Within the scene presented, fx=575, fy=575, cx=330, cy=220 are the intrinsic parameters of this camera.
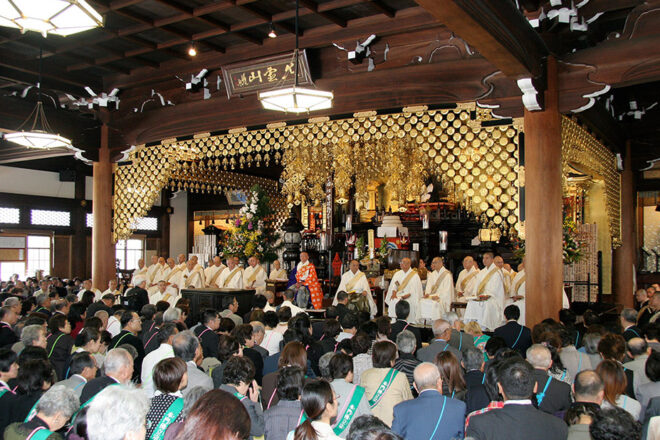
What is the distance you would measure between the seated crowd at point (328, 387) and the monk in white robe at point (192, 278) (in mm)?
6026

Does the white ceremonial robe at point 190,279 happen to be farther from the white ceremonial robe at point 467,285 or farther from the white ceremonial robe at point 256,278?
the white ceremonial robe at point 467,285

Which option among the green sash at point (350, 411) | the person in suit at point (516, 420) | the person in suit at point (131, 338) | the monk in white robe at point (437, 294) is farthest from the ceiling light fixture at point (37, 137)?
the person in suit at point (516, 420)

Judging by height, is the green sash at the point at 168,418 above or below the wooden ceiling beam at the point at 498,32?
below

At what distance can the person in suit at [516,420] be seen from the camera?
283cm

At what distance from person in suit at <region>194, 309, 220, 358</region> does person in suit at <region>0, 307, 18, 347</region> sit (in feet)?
6.78

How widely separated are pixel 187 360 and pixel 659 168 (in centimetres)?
1311

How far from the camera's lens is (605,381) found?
3.51 meters

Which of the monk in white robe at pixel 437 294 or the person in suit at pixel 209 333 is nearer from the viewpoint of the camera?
the person in suit at pixel 209 333

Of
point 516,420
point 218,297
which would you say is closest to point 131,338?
point 516,420

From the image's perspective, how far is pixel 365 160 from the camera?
15.7 meters

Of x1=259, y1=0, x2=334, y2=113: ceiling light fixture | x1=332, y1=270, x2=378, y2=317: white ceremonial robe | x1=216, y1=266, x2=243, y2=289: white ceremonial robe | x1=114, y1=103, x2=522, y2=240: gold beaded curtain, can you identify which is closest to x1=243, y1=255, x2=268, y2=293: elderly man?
x1=216, y1=266, x2=243, y2=289: white ceremonial robe

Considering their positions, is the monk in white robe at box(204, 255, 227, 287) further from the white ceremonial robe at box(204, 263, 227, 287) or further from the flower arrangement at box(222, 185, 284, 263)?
the flower arrangement at box(222, 185, 284, 263)

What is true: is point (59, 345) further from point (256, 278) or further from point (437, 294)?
point (256, 278)

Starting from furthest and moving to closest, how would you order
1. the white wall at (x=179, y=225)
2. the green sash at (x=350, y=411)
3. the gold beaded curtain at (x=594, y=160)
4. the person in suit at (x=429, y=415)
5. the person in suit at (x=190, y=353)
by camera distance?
the white wall at (x=179, y=225) → the gold beaded curtain at (x=594, y=160) → the person in suit at (x=190, y=353) → the green sash at (x=350, y=411) → the person in suit at (x=429, y=415)
